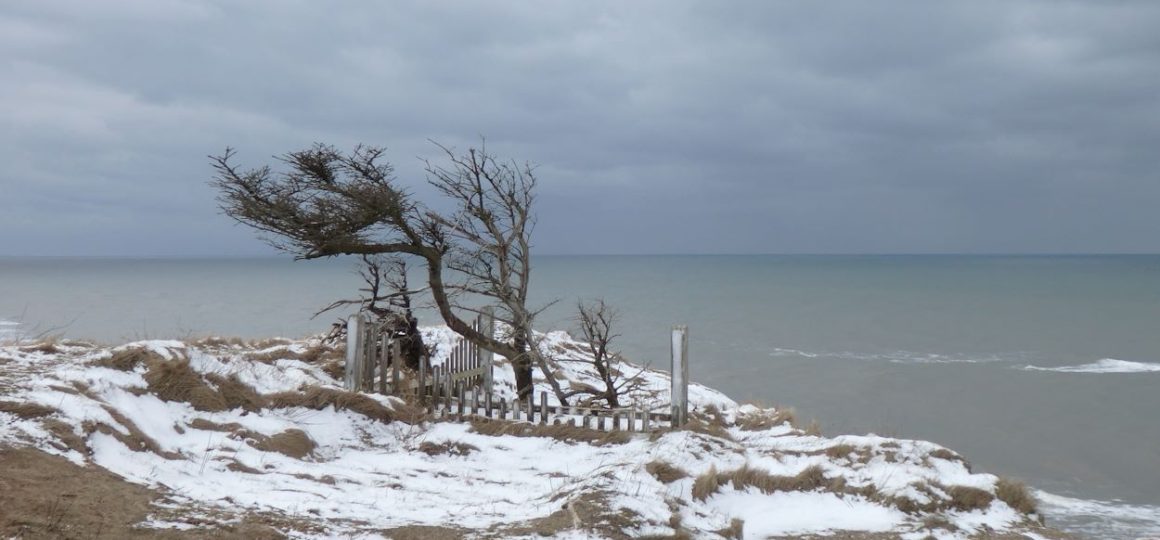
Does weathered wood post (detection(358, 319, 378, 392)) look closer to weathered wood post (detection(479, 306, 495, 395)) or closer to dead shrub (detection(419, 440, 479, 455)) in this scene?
weathered wood post (detection(479, 306, 495, 395))

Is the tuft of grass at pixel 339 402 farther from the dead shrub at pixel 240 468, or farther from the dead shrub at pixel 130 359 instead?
the dead shrub at pixel 240 468

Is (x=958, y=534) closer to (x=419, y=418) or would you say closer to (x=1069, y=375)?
(x=419, y=418)

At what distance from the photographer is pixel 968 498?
874 centimetres

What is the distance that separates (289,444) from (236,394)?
1.44 m

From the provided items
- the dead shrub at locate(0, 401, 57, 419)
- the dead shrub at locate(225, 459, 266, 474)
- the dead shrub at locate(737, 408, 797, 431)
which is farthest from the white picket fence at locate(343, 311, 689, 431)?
the dead shrub at locate(0, 401, 57, 419)

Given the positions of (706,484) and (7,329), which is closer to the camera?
(706,484)

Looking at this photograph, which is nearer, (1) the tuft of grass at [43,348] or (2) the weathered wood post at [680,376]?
(1) the tuft of grass at [43,348]

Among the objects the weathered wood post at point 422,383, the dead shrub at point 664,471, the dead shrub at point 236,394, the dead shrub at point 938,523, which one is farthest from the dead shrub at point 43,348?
the dead shrub at point 938,523

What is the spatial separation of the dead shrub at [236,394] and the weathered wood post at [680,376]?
5.71 m

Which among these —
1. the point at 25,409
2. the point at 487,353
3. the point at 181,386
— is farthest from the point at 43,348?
the point at 487,353

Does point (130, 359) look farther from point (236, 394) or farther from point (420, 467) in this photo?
point (420, 467)

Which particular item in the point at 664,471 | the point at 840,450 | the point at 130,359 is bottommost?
the point at 840,450

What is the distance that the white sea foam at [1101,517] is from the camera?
38.8 ft

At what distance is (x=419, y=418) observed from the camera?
36.2 feet
